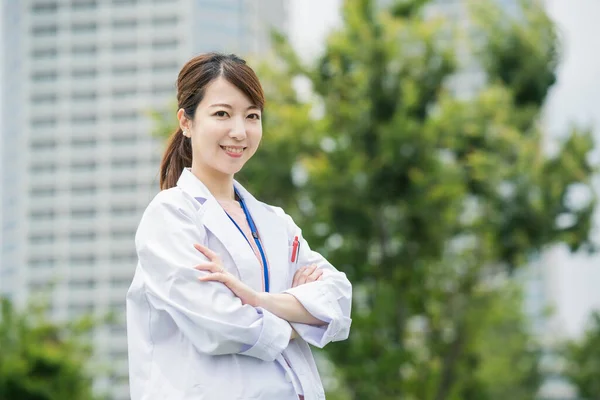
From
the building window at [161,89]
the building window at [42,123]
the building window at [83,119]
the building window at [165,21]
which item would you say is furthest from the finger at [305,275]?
the building window at [42,123]

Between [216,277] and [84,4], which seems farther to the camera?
[84,4]

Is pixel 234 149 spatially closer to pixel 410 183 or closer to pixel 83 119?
pixel 410 183

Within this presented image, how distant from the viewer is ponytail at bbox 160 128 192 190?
2445 millimetres

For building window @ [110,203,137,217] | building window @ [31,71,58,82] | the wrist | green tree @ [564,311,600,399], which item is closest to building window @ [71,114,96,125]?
building window @ [31,71,58,82]

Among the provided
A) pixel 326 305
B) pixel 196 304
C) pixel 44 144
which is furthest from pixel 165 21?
pixel 196 304

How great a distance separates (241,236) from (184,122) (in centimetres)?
36

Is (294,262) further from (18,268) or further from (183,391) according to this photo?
(18,268)

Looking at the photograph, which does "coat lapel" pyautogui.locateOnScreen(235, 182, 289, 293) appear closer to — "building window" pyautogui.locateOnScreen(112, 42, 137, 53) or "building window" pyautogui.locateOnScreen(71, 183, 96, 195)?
"building window" pyautogui.locateOnScreen(71, 183, 96, 195)

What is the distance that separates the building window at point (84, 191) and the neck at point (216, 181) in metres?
74.3

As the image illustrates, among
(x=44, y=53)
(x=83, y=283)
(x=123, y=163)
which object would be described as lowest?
(x=83, y=283)

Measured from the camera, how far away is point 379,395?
1166 cm

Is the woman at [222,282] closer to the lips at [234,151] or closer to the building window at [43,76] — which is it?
the lips at [234,151]

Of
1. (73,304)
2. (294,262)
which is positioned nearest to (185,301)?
(294,262)

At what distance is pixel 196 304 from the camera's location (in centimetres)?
196
